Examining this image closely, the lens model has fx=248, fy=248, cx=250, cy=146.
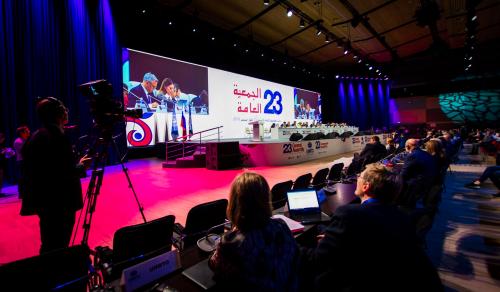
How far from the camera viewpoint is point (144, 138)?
880 cm

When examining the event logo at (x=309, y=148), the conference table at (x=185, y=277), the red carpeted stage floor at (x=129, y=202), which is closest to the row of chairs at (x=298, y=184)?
the conference table at (x=185, y=277)

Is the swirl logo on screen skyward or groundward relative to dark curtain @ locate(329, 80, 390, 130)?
groundward

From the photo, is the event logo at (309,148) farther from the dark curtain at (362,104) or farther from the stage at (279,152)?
the dark curtain at (362,104)

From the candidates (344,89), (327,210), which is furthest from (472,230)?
(344,89)

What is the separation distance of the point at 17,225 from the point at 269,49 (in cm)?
1238

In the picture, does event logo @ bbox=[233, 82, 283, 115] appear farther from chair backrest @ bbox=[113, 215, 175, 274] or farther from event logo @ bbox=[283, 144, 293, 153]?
chair backrest @ bbox=[113, 215, 175, 274]

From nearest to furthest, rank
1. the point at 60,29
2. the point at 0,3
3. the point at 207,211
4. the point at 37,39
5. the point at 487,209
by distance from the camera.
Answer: the point at 207,211
the point at 487,209
the point at 0,3
the point at 37,39
the point at 60,29

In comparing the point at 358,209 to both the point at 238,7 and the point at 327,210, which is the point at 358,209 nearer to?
the point at 327,210

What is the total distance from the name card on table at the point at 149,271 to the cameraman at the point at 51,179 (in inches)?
44.0

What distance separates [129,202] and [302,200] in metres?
3.33

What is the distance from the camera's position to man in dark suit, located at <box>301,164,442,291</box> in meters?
1.01

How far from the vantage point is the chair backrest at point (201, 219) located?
177 centimetres

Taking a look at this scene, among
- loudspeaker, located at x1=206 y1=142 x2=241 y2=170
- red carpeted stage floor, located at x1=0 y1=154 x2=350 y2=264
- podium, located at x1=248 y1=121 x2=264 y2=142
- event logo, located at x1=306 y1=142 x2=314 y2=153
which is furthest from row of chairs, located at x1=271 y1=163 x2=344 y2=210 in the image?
podium, located at x1=248 y1=121 x2=264 y2=142

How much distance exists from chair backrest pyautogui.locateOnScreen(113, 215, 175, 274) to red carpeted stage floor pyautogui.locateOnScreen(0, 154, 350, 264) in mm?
1497
